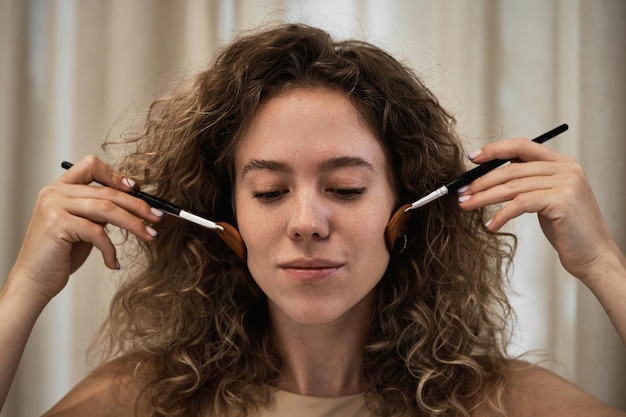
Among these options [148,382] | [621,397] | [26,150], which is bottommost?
[621,397]

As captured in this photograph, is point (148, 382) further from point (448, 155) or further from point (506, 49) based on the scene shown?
point (506, 49)

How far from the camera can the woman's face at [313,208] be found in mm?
1205

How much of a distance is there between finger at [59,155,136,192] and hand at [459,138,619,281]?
23.7 inches

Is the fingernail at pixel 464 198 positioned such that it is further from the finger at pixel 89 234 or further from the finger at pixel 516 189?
the finger at pixel 89 234

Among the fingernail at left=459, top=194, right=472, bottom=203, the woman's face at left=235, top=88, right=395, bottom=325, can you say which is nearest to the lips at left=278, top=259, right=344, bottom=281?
the woman's face at left=235, top=88, right=395, bottom=325

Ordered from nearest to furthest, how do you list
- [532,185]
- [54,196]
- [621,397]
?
[532,185] → [54,196] → [621,397]

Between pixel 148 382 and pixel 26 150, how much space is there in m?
0.74

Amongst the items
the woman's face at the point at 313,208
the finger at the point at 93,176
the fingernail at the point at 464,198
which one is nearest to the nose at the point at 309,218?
the woman's face at the point at 313,208

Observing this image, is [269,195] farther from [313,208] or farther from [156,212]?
[156,212]

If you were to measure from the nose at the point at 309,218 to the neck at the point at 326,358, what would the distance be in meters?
0.24

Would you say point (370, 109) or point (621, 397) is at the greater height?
point (370, 109)

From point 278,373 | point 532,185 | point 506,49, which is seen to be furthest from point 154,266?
point 506,49

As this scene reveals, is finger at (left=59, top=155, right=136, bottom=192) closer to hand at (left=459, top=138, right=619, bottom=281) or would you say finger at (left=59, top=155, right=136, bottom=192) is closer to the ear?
the ear

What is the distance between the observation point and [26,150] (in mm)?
1830
